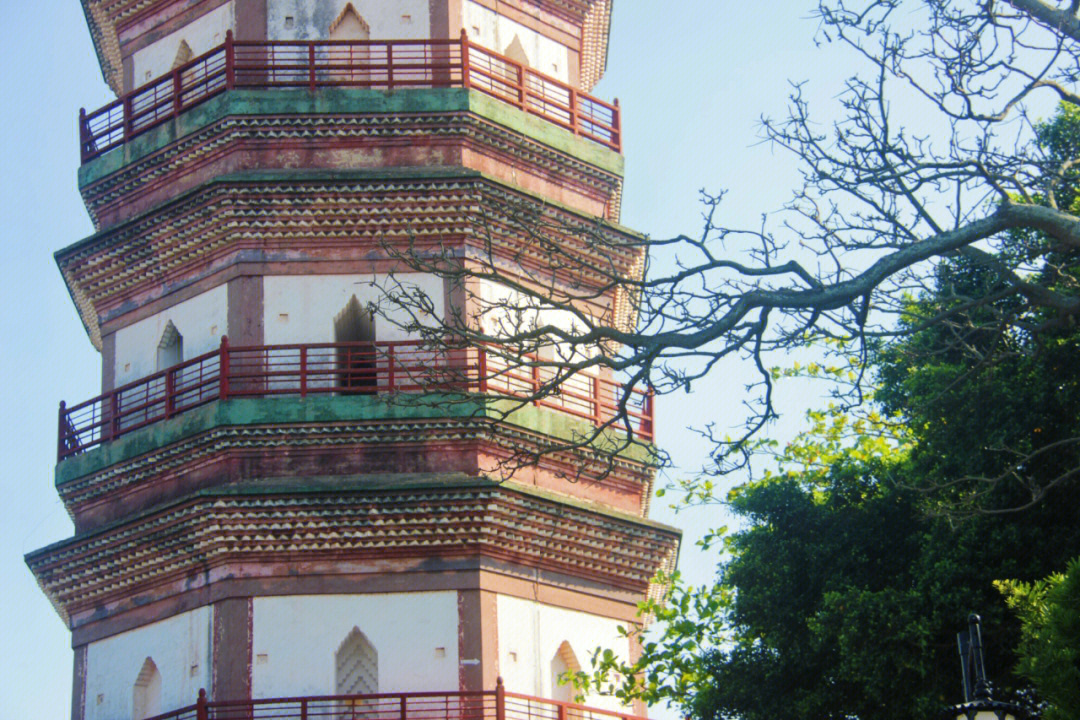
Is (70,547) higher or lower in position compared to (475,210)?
lower

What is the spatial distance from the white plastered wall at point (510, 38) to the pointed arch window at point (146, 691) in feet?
21.2

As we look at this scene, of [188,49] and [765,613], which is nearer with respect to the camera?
[765,613]

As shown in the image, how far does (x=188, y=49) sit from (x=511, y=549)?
19.8 ft

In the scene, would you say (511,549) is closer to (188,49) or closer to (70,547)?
(70,547)

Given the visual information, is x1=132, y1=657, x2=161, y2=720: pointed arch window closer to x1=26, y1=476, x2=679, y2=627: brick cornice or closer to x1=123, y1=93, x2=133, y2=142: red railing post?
x1=26, y1=476, x2=679, y2=627: brick cornice

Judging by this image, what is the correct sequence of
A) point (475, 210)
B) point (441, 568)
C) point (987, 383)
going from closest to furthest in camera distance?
point (987, 383) < point (441, 568) < point (475, 210)

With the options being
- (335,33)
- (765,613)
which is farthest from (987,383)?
(335,33)

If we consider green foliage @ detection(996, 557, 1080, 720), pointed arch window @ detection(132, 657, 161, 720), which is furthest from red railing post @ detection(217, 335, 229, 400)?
green foliage @ detection(996, 557, 1080, 720)

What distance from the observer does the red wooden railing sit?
13594 mm

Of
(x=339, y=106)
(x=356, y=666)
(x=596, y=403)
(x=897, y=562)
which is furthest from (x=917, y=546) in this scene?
(x=339, y=106)

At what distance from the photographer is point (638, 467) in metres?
15.6

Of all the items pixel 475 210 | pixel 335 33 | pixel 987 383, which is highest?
pixel 335 33

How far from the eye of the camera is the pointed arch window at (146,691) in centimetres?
1470

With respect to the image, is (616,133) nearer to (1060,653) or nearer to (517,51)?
(517,51)
